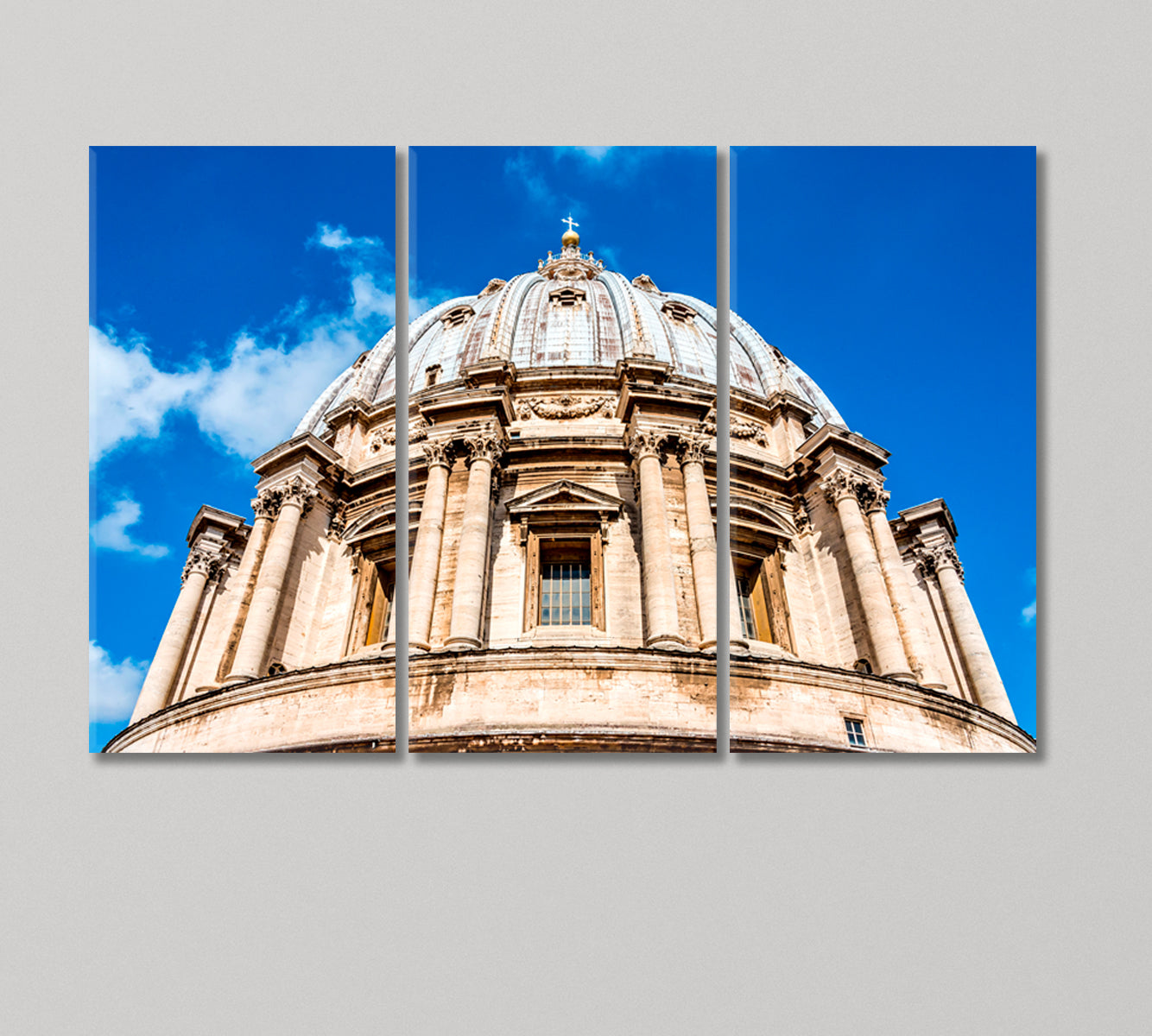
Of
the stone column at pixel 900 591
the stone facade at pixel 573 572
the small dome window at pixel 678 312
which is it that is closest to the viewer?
the stone facade at pixel 573 572

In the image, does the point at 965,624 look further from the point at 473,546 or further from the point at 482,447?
the point at 482,447

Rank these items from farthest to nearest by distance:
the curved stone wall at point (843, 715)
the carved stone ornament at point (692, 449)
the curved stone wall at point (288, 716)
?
the carved stone ornament at point (692, 449)
the curved stone wall at point (288, 716)
the curved stone wall at point (843, 715)

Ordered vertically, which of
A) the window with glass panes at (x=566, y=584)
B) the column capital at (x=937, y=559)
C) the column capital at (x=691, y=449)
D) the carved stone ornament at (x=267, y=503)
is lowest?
the window with glass panes at (x=566, y=584)

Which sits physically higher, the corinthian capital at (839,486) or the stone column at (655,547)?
the corinthian capital at (839,486)

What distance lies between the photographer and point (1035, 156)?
8.01 meters

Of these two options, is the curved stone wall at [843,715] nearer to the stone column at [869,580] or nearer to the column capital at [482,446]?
the stone column at [869,580]

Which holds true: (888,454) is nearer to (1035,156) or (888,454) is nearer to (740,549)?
(740,549)

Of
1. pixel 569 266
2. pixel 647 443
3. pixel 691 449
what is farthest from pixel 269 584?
pixel 691 449

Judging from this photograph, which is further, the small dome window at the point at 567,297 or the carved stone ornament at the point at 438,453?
the small dome window at the point at 567,297

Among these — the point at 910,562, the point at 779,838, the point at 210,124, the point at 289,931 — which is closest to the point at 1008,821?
the point at 779,838

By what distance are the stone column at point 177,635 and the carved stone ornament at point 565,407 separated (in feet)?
19.7

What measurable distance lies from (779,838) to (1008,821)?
6.87 feet

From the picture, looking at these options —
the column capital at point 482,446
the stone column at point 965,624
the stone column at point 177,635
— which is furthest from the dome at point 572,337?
the stone column at point 965,624

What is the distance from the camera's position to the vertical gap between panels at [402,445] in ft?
25.5
